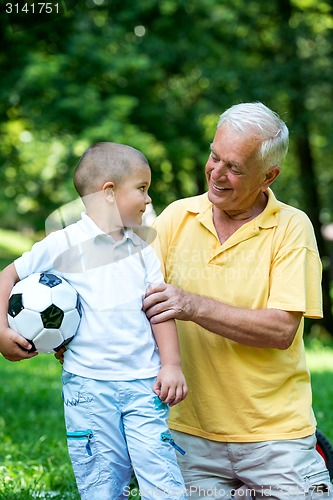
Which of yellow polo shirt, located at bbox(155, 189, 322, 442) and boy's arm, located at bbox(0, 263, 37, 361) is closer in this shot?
boy's arm, located at bbox(0, 263, 37, 361)

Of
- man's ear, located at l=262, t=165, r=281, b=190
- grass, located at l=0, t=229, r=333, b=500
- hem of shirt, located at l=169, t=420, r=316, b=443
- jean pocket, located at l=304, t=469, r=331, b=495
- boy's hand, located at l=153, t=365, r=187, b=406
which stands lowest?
grass, located at l=0, t=229, r=333, b=500

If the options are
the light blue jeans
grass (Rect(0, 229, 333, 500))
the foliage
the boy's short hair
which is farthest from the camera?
the foliage

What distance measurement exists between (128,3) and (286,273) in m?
9.55

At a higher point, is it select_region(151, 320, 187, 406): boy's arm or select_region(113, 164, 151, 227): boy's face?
select_region(113, 164, 151, 227): boy's face

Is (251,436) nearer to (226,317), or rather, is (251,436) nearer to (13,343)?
(226,317)

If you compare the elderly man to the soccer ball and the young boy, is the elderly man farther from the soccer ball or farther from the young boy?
the soccer ball

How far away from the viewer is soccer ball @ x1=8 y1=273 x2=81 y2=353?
114 inches

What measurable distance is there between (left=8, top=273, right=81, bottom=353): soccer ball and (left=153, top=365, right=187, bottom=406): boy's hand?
38cm

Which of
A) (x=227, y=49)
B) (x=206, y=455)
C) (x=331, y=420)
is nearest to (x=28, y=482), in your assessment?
(x=206, y=455)

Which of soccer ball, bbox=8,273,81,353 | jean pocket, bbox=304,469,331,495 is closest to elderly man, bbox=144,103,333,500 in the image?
jean pocket, bbox=304,469,331,495

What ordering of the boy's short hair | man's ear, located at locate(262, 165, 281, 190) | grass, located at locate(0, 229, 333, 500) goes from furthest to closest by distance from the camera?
grass, located at locate(0, 229, 333, 500), man's ear, located at locate(262, 165, 281, 190), the boy's short hair

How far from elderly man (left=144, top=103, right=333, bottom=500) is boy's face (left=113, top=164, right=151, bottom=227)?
1.48 ft

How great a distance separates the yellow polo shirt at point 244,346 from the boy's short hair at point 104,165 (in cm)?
56

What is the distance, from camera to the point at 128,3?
12.0 metres
